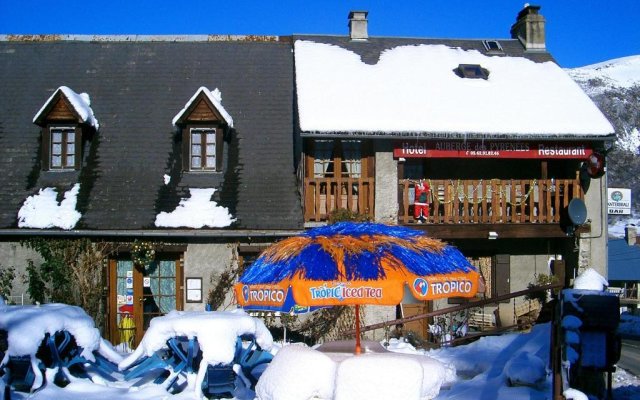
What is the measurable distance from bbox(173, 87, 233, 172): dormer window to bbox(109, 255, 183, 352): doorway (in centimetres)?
230

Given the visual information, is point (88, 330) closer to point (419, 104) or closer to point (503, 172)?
point (419, 104)

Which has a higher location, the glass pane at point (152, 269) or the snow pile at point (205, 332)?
the glass pane at point (152, 269)

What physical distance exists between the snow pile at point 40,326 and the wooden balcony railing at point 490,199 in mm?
A: 6885

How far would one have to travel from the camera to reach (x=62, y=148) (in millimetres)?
16234

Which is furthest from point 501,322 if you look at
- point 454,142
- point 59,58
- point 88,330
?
point 59,58

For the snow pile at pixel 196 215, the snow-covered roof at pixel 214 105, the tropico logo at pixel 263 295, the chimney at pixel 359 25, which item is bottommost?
the tropico logo at pixel 263 295

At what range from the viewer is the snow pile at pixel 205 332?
9.64m

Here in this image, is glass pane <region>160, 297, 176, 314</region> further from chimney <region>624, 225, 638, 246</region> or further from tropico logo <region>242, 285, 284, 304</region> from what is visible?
chimney <region>624, 225, 638, 246</region>

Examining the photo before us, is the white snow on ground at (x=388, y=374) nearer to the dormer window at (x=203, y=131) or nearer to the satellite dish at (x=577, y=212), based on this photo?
the satellite dish at (x=577, y=212)

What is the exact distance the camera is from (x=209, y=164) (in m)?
16.2

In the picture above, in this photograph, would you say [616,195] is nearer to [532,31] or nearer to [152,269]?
[532,31]

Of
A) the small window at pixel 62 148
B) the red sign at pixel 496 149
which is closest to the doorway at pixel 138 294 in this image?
the small window at pixel 62 148

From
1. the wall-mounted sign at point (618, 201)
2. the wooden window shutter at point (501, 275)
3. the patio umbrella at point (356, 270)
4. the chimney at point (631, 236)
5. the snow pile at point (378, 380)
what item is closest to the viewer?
the snow pile at point (378, 380)

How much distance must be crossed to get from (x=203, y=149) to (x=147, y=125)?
1727 mm
